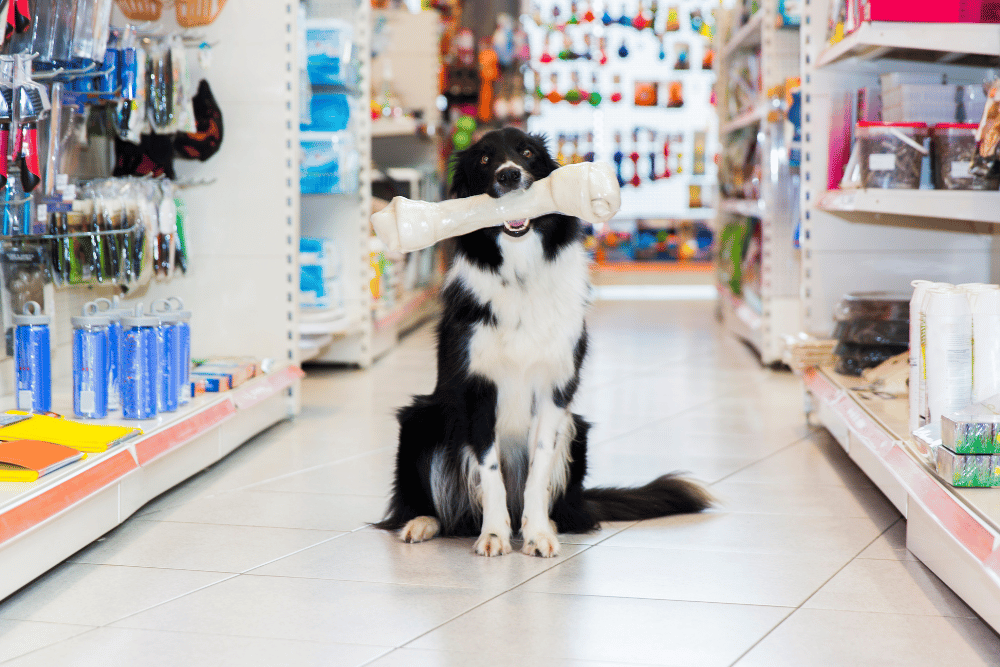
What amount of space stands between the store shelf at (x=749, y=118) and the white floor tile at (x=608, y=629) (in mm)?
3836

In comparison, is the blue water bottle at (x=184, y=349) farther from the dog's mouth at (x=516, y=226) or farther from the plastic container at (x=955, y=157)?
the plastic container at (x=955, y=157)

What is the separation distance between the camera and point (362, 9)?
5430 mm

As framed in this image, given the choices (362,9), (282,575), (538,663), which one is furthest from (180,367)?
(362,9)

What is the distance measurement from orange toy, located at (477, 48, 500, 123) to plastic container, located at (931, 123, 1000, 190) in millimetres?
6259

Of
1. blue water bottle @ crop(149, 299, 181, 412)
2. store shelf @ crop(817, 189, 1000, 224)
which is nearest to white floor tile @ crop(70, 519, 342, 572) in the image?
blue water bottle @ crop(149, 299, 181, 412)

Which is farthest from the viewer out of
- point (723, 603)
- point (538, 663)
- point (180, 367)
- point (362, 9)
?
point (362, 9)

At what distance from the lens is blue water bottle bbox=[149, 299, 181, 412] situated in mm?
2908

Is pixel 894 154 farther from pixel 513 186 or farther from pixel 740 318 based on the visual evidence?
pixel 740 318

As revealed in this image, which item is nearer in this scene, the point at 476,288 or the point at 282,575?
the point at 282,575

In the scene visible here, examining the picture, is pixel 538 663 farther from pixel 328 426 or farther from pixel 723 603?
pixel 328 426

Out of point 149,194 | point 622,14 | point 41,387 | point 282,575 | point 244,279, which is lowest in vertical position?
point 282,575

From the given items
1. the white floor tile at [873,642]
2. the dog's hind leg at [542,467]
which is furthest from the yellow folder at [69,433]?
the white floor tile at [873,642]

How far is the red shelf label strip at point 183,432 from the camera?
8.77 feet

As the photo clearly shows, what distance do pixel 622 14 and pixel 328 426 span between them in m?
6.77
